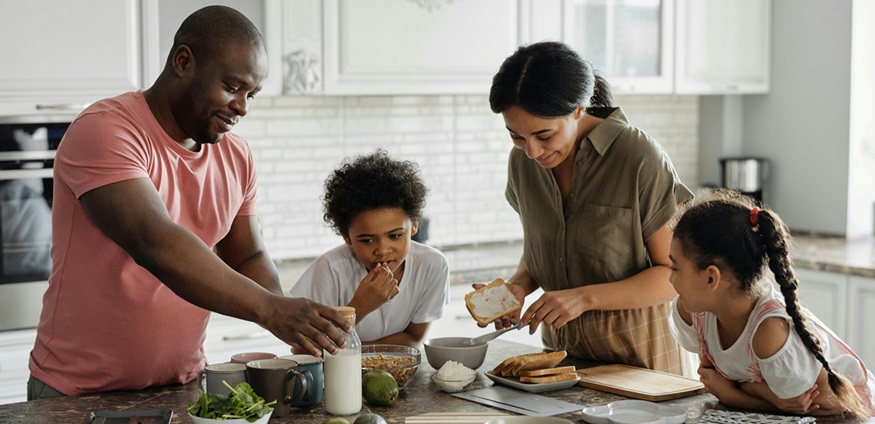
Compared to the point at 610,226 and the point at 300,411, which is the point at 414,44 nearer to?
the point at 610,226

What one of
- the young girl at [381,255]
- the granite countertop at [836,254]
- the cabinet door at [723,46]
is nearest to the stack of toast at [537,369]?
the young girl at [381,255]

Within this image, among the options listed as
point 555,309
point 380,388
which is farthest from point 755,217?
point 380,388

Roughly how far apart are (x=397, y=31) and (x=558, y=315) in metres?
1.87

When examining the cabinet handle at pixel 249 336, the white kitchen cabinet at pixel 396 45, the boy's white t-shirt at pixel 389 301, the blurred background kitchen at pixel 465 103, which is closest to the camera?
the boy's white t-shirt at pixel 389 301

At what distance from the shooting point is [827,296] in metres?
4.24

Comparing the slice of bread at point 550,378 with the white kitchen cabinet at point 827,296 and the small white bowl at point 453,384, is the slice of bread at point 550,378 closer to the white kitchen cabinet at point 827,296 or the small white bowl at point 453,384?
the small white bowl at point 453,384

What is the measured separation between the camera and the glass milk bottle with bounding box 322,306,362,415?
6.61 feet

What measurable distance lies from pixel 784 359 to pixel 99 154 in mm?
1374

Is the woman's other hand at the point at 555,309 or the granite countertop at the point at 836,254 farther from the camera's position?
the granite countertop at the point at 836,254

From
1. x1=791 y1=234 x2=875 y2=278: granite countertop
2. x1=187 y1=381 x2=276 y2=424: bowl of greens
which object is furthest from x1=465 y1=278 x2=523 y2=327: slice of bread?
x1=791 y1=234 x2=875 y2=278: granite countertop

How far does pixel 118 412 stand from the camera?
195 centimetres

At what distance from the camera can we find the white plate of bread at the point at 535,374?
2.19 m

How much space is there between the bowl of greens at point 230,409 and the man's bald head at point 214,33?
27.5 inches

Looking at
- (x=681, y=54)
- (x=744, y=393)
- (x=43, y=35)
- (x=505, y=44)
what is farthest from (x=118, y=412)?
(x=681, y=54)
